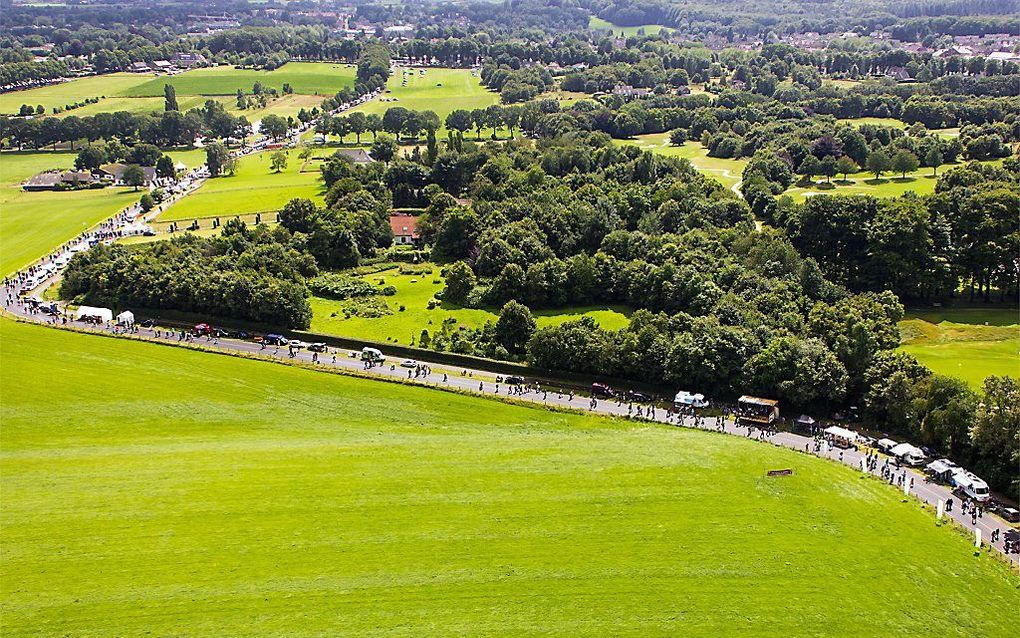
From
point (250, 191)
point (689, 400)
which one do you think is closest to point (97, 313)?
point (689, 400)

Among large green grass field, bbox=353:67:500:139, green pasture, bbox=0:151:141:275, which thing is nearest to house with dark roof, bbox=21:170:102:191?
green pasture, bbox=0:151:141:275

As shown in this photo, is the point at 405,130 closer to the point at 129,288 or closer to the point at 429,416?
the point at 129,288

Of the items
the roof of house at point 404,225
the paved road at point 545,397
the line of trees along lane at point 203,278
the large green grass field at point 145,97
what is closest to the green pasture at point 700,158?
the roof of house at point 404,225

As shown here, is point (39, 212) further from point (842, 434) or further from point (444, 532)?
point (842, 434)

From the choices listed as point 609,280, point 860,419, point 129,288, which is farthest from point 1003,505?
point 129,288

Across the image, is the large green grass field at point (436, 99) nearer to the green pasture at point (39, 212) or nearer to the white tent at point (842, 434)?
the green pasture at point (39, 212)

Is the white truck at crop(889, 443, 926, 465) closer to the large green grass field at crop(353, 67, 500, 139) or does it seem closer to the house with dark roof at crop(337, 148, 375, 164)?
the house with dark roof at crop(337, 148, 375, 164)
